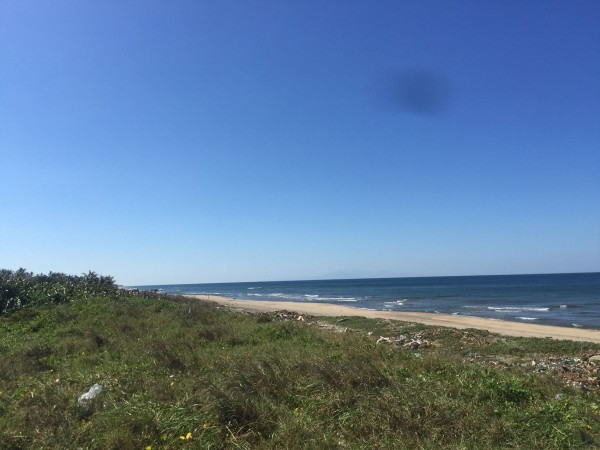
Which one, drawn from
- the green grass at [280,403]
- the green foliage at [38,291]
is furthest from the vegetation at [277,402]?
the green foliage at [38,291]

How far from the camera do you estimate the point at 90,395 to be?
23.5 ft

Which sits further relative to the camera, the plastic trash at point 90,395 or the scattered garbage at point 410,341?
the scattered garbage at point 410,341

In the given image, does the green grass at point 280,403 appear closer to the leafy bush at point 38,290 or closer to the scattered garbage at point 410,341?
the scattered garbage at point 410,341

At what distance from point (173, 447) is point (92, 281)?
29472 millimetres

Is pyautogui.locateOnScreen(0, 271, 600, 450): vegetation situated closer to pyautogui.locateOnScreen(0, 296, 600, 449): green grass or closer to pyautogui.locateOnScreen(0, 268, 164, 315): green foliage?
pyautogui.locateOnScreen(0, 296, 600, 449): green grass

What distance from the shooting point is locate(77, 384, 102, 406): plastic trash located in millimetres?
6859

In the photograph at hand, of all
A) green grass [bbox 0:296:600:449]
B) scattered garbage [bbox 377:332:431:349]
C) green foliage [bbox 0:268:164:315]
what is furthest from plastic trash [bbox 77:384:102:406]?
green foliage [bbox 0:268:164:315]

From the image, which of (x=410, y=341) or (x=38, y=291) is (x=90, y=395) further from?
(x=38, y=291)

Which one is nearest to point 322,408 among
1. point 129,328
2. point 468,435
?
point 468,435

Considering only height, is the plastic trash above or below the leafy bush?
below

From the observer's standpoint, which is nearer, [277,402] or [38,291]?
[277,402]

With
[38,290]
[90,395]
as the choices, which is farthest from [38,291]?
[90,395]

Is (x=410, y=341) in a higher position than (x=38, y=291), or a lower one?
lower

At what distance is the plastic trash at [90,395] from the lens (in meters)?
6.86
